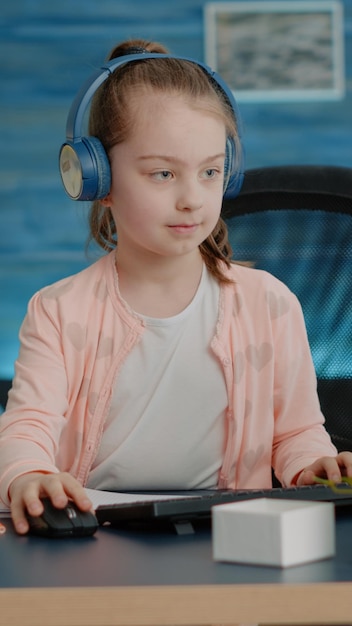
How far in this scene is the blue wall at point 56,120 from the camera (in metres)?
3.20

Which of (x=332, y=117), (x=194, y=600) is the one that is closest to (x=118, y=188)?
(x=194, y=600)

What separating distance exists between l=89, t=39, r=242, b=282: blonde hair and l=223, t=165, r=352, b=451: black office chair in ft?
0.35

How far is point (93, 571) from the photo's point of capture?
Answer: 25.7 inches

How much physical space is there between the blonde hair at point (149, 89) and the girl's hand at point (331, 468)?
1.18ft

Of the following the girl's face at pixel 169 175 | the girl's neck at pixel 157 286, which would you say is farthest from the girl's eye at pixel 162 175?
the girl's neck at pixel 157 286

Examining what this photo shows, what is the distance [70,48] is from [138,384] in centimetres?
220

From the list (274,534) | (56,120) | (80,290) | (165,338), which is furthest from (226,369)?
(56,120)

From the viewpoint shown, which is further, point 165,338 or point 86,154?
point 165,338

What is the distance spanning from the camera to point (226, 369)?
1.24 m

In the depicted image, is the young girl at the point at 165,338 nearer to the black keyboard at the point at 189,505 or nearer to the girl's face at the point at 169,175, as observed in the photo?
the girl's face at the point at 169,175

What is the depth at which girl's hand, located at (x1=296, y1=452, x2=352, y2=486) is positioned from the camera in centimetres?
97

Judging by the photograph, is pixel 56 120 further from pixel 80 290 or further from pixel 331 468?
pixel 331 468

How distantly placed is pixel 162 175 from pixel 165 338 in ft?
0.66

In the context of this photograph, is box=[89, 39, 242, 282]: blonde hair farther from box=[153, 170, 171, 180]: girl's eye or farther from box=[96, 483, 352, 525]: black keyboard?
box=[96, 483, 352, 525]: black keyboard
